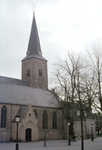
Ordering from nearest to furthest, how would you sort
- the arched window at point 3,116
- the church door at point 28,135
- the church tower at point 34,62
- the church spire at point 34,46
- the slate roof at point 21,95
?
1. the arched window at point 3,116
2. the church door at point 28,135
3. the slate roof at point 21,95
4. the church tower at point 34,62
5. the church spire at point 34,46

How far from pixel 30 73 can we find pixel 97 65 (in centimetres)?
4348

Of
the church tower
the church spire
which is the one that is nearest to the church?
the church tower

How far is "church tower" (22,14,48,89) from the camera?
200ft

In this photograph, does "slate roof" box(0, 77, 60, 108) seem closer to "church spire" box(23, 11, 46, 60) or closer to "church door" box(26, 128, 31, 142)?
"church door" box(26, 128, 31, 142)

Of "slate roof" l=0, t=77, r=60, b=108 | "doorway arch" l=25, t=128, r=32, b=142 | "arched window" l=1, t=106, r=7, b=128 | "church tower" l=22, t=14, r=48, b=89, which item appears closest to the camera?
"arched window" l=1, t=106, r=7, b=128

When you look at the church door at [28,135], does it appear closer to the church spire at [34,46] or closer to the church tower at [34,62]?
the church tower at [34,62]

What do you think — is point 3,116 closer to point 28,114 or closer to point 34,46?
point 28,114

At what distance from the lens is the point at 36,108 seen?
130 feet

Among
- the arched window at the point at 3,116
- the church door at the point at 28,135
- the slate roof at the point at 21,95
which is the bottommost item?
the church door at the point at 28,135

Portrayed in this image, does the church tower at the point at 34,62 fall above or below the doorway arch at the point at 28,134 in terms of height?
above

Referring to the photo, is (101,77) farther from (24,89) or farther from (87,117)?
(87,117)

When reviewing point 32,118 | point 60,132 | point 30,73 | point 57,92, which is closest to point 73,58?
point 57,92

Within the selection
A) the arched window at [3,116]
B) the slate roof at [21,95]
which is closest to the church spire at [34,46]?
the slate roof at [21,95]

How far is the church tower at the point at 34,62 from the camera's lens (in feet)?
200
